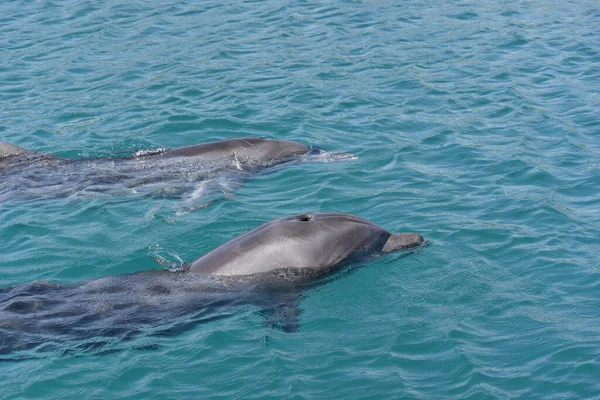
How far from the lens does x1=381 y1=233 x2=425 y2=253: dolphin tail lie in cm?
1117

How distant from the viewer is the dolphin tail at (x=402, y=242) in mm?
11168

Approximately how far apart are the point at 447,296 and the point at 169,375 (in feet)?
11.3

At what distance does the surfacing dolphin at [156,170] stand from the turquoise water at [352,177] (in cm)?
36

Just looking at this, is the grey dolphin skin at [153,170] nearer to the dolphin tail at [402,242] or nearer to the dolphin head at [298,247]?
the dolphin head at [298,247]

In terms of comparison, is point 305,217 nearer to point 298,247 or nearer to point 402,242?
point 298,247

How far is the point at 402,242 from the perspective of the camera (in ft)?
37.0

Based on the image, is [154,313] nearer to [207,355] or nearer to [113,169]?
[207,355]

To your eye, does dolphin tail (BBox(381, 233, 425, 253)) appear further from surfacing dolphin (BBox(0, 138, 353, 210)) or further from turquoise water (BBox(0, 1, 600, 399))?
surfacing dolphin (BBox(0, 138, 353, 210))

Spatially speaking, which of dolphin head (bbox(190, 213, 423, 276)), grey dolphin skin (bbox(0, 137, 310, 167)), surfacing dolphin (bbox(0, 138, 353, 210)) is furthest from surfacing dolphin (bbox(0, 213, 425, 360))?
grey dolphin skin (bbox(0, 137, 310, 167))

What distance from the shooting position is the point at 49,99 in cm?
1806

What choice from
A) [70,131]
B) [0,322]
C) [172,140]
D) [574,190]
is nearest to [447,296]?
[574,190]

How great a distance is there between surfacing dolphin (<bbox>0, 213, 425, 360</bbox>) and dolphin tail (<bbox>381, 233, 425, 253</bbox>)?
0.01 m

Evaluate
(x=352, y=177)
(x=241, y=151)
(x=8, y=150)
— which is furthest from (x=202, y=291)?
(x=8, y=150)

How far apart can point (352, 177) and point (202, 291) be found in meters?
4.63
